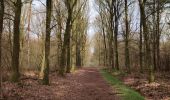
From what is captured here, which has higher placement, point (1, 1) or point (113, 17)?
point (113, 17)

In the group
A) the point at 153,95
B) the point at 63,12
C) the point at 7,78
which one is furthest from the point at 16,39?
the point at 63,12

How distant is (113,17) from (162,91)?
26.3 m

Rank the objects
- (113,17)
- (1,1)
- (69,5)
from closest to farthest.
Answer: (1,1), (69,5), (113,17)

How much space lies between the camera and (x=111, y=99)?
1480 cm

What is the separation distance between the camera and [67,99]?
582 inches

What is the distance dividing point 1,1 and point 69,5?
54.0ft

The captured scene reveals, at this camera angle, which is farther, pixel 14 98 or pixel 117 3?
pixel 117 3

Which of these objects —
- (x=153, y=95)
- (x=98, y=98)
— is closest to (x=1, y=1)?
(x=98, y=98)

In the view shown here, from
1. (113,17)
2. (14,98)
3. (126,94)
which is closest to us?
(14,98)

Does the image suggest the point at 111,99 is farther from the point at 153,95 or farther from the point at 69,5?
the point at 69,5

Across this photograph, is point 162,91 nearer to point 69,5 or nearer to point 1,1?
point 1,1

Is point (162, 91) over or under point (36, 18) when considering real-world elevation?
under

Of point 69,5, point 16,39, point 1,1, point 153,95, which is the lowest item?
point 153,95

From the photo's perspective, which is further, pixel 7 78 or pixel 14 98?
pixel 7 78
